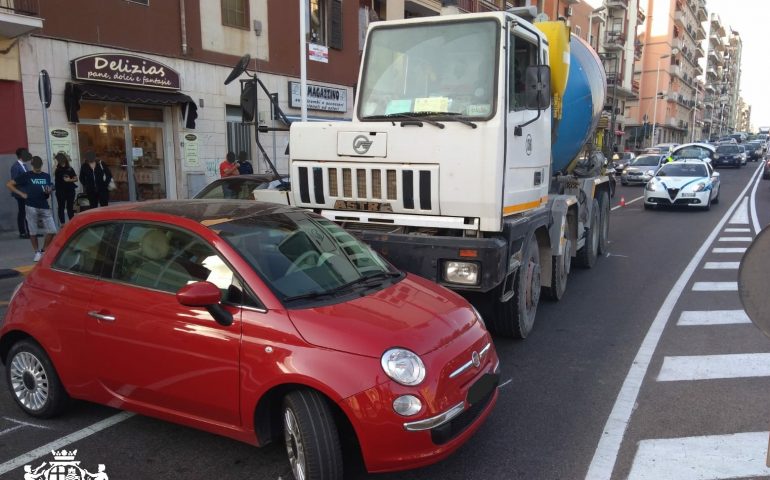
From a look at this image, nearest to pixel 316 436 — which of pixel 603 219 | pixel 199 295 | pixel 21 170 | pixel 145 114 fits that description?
pixel 199 295

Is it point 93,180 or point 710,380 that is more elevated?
point 93,180

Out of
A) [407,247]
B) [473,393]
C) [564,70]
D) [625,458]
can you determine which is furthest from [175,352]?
[564,70]

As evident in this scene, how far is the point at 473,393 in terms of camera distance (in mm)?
3318

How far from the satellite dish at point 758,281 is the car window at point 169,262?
2.46m

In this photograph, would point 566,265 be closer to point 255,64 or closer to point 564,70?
point 564,70

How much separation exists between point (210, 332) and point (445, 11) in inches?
168

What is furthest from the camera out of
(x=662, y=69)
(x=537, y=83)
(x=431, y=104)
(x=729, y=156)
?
(x=662, y=69)

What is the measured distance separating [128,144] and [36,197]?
4988 millimetres

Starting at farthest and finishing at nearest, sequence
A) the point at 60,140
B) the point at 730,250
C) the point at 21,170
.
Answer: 1. the point at 60,140
2. the point at 730,250
3. the point at 21,170

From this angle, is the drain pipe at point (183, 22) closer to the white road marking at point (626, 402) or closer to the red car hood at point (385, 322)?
the white road marking at point (626, 402)

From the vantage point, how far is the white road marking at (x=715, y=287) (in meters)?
8.13

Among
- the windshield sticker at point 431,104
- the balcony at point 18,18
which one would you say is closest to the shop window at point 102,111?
the balcony at point 18,18

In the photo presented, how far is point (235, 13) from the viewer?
1666 cm

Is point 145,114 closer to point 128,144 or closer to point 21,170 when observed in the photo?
point 128,144
